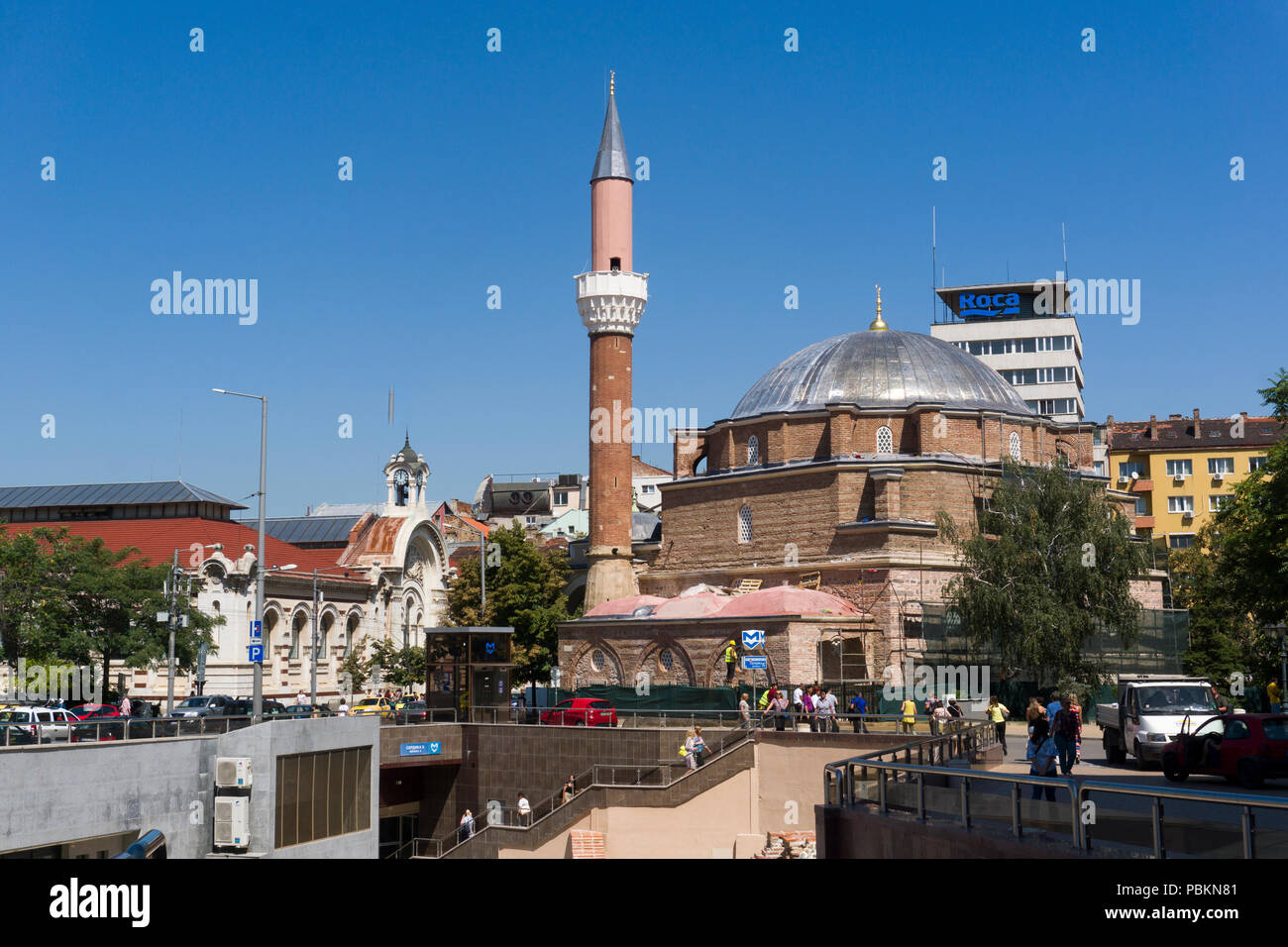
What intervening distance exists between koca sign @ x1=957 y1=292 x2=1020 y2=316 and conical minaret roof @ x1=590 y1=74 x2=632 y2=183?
4767 cm

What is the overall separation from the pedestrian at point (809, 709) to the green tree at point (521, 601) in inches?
716

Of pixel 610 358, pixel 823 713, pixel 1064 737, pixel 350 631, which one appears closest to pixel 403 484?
pixel 350 631

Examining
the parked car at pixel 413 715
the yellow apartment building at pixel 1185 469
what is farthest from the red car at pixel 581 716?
the yellow apartment building at pixel 1185 469

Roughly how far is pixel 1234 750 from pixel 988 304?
80633mm

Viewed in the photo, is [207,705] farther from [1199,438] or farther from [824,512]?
[1199,438]

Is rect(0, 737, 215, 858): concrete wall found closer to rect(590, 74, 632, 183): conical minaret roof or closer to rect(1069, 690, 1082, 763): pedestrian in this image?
rect(1069, 690, 1082, 763): pedestrian

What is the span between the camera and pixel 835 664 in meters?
46.8

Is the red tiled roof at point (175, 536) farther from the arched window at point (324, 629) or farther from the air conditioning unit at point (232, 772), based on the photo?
the air conditioning unit at point (232, 772)

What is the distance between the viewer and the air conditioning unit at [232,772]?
26.1 m

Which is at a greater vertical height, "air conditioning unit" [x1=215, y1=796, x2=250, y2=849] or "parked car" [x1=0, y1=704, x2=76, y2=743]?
"parked car" [x1=0, y1=704, x2=76, y2=743]

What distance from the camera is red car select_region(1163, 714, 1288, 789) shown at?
777 inches

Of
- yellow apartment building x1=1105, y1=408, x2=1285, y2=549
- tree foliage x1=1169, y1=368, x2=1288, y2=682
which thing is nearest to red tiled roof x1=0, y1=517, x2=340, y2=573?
tree foliage x1=1169, y1=368, x2=1288, y2=682
